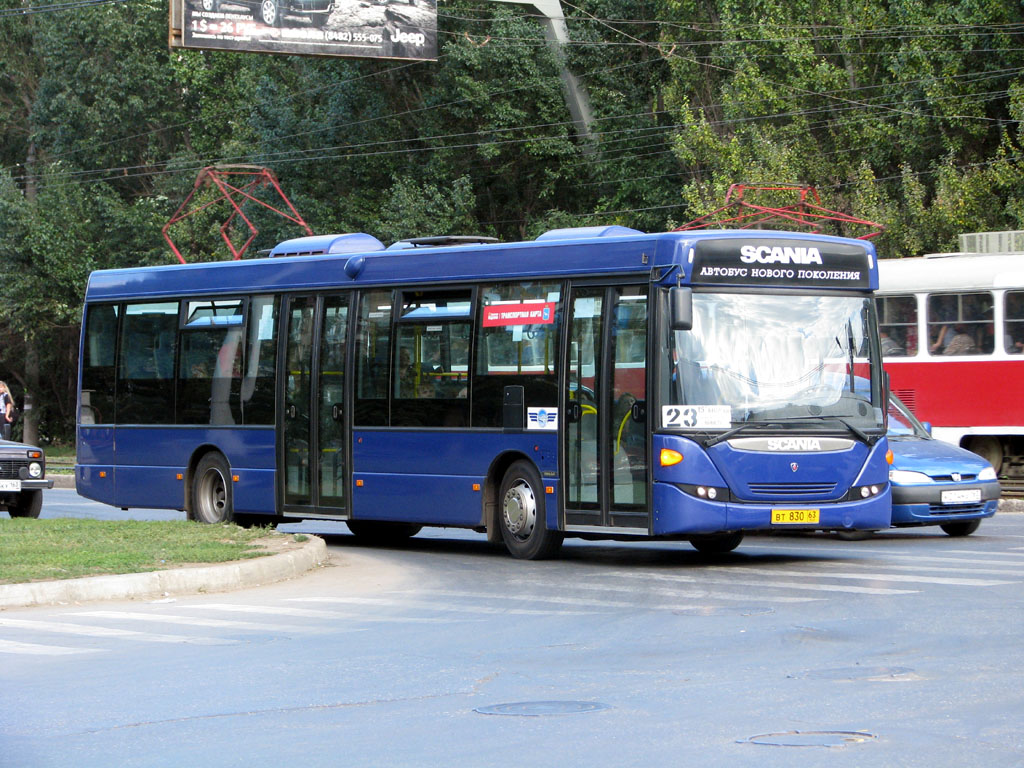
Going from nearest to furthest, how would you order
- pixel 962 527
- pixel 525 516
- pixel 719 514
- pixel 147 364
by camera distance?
pixel 719 514 → pixel 525 516 → pixel 962 527 → pixel 147 364

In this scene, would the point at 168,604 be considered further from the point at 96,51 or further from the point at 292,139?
the point at 96,51

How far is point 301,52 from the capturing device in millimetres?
35188

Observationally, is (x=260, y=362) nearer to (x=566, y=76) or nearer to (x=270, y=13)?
(x=270, y=13)

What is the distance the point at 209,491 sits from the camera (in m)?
19.9

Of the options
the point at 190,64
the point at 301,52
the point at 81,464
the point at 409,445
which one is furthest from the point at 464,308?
the point at 190,64

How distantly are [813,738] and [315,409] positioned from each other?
1190cm

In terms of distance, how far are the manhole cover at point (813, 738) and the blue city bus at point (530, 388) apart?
7.40 meters

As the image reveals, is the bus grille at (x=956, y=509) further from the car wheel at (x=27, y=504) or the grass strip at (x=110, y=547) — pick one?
the car wheel at (x=27, y=504)

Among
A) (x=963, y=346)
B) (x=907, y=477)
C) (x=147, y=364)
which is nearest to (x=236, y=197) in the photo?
(x=963, y=346)

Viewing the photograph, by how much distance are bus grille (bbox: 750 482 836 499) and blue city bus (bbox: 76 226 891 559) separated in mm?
20

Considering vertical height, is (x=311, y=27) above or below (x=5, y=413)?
above

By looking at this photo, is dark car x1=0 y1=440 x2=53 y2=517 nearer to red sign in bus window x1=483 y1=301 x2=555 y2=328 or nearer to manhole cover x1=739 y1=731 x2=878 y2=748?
red sign in bus window x1=483 y1=301 x2=555 y2=328

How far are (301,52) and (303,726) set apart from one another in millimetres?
28969

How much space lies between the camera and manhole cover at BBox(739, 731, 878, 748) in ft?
22.8
